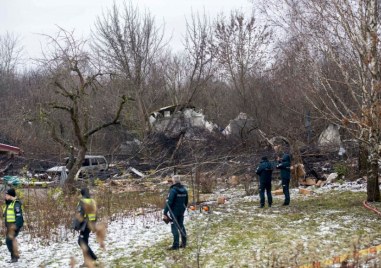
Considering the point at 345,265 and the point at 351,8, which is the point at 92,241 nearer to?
the point at 345,265

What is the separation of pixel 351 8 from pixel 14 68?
167ft

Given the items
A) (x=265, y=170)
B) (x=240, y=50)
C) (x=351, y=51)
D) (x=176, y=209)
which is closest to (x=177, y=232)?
(x=176, y=209)

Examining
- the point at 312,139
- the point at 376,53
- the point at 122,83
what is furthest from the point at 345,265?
the point at 122,83

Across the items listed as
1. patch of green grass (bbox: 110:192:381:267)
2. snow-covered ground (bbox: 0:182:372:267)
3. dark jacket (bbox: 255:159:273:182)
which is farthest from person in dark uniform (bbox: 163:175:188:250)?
dark jacket (bbox: 255:159:273:182)

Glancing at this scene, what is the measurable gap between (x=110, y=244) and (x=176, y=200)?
2046 millimetres

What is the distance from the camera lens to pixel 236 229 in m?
10.8

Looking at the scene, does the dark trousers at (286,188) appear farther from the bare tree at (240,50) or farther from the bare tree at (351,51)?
the bare tree at (240,50)

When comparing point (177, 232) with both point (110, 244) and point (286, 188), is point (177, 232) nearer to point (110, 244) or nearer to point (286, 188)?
point (110, 244)

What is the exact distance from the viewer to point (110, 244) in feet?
33.0

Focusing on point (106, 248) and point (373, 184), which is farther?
point (373, 184)

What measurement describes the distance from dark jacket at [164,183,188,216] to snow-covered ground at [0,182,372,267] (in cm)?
112

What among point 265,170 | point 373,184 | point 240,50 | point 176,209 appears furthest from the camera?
point 240,50

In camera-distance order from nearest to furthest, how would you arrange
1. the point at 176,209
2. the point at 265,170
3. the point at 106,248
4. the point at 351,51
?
the point at 176,209, the point at 106,248, the point at 351,51, the point at 265,170

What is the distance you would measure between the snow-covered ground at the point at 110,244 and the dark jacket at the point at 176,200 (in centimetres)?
112
